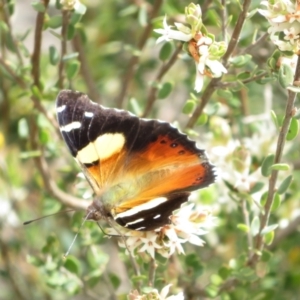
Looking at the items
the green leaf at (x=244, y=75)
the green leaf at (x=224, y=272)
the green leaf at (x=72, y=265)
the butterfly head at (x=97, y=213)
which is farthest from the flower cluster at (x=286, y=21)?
the green leaf at (x=72, y=265)

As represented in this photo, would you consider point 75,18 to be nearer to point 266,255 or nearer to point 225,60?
point 225,60

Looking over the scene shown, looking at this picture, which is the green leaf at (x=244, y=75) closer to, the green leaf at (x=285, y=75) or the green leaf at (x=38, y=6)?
the green leaf at (x=285, y=75)

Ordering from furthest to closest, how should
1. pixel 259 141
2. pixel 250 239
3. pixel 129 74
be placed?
pixel 129 74 → pixel 259 141 → pixel 250 239

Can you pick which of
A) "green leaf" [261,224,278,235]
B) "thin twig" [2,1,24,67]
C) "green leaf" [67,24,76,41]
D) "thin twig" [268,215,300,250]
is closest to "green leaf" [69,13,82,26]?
"green leaf" [67,24,76,41]

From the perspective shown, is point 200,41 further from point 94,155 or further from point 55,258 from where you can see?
point 55,258

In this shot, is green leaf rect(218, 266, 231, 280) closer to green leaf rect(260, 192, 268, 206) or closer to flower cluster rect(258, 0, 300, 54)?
green leaf rect(260, 192, 268, 206)

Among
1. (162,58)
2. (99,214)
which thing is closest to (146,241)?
(99,214)

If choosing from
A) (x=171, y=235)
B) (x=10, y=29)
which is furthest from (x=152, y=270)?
(x=10, y=29)
